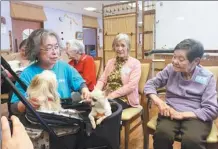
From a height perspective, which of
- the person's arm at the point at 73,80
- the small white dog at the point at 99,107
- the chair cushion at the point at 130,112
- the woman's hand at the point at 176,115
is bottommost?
the chair cushion at the point at 130,112

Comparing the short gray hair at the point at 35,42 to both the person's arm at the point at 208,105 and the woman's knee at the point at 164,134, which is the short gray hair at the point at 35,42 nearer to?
the woman's knee at the point at 164,134

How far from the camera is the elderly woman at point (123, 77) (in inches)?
75.5

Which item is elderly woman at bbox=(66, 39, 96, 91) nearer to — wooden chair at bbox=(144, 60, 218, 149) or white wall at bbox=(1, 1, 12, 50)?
wooden chair at bbox=(144, 60, 218, 149)

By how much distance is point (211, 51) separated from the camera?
345cm

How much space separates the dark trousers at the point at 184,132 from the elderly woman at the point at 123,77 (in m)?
0.49

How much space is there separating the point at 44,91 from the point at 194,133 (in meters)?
0.96

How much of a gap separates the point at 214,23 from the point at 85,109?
315cm

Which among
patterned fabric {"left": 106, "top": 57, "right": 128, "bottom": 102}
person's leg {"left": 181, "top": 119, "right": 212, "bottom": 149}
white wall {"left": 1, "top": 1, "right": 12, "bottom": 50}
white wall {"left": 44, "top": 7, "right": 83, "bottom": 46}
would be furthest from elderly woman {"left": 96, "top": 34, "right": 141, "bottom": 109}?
white wall {"left": 44, "top": 7, "right": 83, "bottom": 46}

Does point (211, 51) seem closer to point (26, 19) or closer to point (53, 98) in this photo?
point (53, 98)

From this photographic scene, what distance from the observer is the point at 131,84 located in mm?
1913

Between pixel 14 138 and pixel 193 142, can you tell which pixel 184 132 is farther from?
pixel 14 138

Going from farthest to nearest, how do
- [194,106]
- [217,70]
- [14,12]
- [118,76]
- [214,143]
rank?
[14,12]
[118,76]
[217,70]
[194,106]
[214,143]

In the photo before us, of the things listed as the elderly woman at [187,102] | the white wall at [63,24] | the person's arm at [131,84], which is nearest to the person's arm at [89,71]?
the person's arm at [131,84]

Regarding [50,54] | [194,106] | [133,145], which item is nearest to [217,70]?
[194,106]
